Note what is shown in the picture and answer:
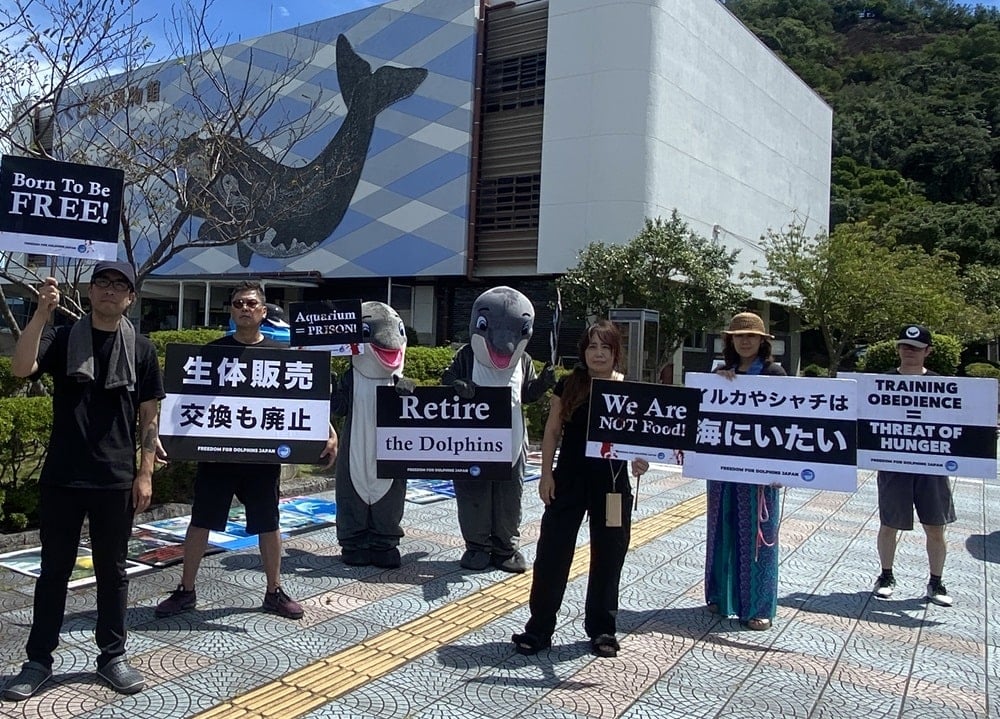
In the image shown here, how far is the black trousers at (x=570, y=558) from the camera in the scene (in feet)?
13.2

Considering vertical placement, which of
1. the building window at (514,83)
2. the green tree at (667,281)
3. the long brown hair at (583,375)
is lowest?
the long brown hair at (583,375)

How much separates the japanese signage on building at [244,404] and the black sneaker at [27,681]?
122 cm

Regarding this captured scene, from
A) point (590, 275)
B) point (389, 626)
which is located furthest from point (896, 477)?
point (590, 275)

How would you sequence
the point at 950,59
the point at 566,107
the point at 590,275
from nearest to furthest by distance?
the point at 590,275 < the point at 566,107 < the point at 950,59

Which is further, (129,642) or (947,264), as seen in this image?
(947,264)

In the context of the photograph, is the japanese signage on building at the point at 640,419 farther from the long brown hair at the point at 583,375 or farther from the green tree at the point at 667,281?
the green tree at the point at 667,281

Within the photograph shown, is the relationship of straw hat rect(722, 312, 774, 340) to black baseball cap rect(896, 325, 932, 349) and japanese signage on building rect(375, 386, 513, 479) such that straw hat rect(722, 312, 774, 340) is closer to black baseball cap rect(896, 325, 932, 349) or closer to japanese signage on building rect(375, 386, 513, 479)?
black baseball cap rect(896, 325, 932, 349)

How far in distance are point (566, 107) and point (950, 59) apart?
65033 millimetres

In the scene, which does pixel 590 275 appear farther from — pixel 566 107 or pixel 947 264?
pixel 947 264

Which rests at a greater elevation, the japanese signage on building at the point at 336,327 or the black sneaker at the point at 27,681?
the japanese signage on building at the point at 336,327

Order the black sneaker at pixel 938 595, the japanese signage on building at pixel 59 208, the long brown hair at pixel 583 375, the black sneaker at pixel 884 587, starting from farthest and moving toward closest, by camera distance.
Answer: the black sneaker at pixel 884 587 < the black sneaker at pixel 938 595 < the long brown hair at pixel 583 375 < the japanese signage on building at pixel 59 208

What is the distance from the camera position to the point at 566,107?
21.5 meters

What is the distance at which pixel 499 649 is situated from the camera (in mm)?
4066

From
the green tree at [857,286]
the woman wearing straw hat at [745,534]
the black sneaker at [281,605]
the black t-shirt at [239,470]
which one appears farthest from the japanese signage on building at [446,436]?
the green tree at [857,286]
